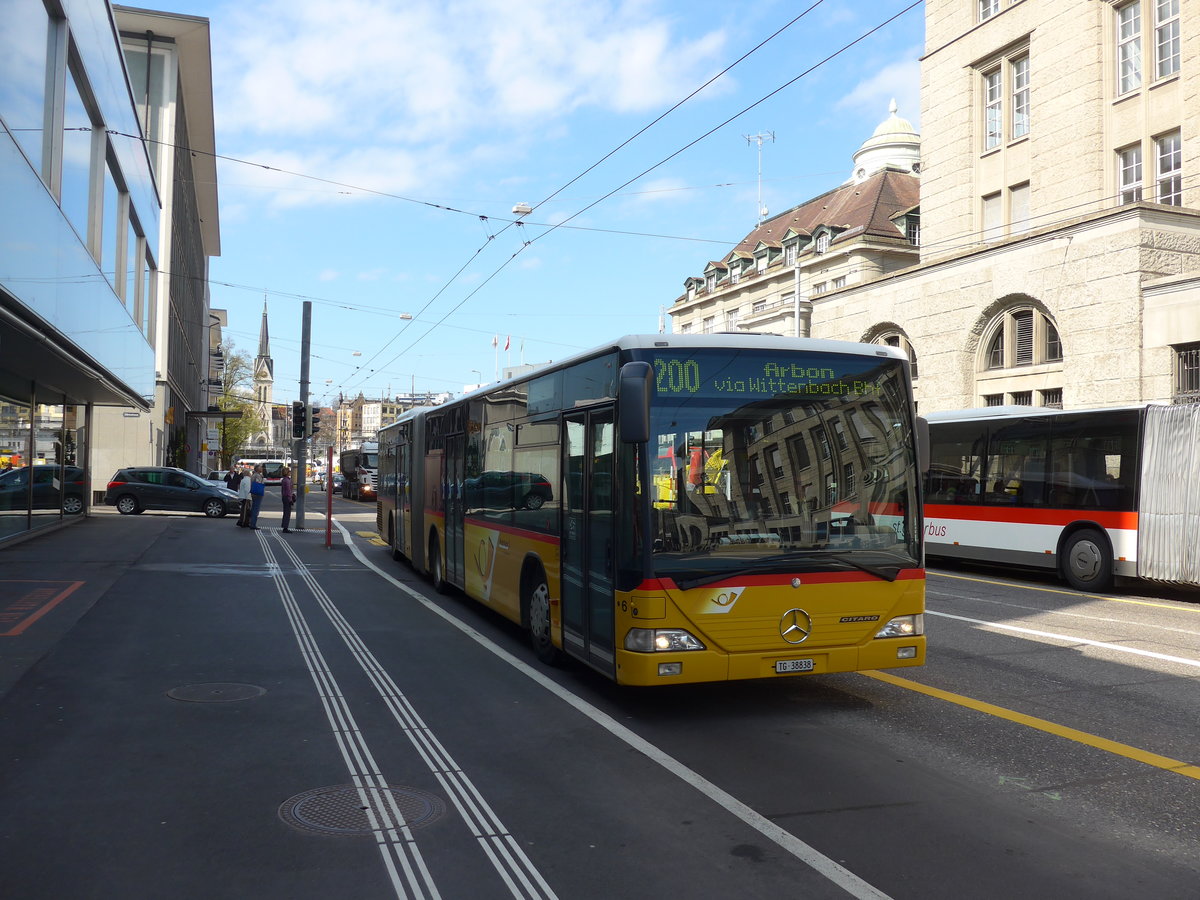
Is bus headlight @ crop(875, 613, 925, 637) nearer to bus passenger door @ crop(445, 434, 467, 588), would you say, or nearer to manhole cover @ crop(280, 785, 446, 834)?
manhole cover @ crop(280, 785, 446, 834)

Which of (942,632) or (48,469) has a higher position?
(48,469)

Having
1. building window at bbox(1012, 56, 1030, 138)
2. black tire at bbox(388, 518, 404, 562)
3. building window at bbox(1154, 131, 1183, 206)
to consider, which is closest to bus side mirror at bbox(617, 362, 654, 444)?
black tire at bbox(388, 518, 404, 562)

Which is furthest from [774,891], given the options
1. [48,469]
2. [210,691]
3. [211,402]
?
[211,402]

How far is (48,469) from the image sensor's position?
22391 millimetres

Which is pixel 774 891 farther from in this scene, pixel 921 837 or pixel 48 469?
pixel 48 469

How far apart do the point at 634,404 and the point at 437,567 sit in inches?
328

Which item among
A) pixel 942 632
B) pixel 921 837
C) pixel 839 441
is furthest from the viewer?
pixel 942 632

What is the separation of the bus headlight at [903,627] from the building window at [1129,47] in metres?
26.6

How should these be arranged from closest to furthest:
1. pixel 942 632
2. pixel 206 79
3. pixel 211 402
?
pixel 942 632
pixel 206 79
pixel 211 402

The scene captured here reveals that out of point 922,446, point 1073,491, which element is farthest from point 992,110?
point 922,446

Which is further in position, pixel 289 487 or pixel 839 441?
pixel 289 487

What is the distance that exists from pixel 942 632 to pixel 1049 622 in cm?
179

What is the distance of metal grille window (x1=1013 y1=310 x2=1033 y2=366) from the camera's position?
96.5 ft

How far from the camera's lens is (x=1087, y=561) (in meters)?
15.3
